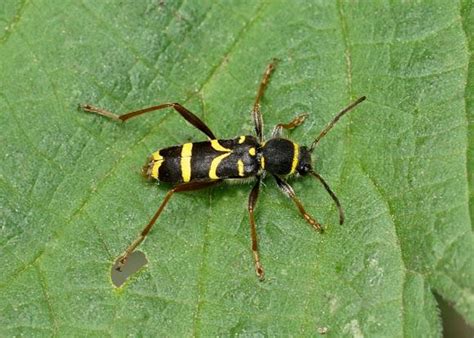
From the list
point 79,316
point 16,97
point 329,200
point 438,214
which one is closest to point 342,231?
point 329,200

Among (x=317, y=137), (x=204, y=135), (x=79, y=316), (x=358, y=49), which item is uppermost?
(x=358, y=49)

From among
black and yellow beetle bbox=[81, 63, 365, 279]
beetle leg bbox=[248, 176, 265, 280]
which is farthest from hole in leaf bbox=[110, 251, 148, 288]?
beetle leg bbox=[248, 176, 265, 280]

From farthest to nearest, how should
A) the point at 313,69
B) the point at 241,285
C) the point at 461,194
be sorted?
the point at 313,69 → the point at 241,285 → the point at 461,194

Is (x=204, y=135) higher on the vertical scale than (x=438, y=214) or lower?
lower

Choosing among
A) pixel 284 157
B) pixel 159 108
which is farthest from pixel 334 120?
pixel 159 108

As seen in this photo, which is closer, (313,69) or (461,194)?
(461,194)

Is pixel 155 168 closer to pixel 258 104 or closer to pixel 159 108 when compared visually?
pixel 159 108

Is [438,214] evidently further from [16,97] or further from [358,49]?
[16,97]
